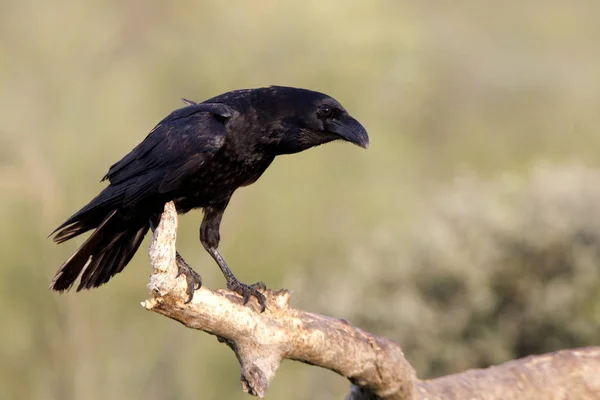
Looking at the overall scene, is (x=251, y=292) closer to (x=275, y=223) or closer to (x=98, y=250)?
(x=98, y=250)

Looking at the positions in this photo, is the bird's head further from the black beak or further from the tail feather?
the tail feather

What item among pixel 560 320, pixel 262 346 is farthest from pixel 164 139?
pixel 560 320

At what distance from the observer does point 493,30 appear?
1644 inches

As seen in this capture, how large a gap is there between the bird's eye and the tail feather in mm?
1162

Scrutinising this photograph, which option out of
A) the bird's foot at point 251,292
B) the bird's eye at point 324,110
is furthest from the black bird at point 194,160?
the bird's foot at point 251,292

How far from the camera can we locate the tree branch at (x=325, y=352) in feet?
13.1

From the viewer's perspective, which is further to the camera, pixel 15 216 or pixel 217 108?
pixel 15 216

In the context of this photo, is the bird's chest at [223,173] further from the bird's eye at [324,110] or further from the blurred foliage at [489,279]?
the blurred foliage at [489,279]

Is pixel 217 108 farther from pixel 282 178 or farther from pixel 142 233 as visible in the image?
pixel 282 178

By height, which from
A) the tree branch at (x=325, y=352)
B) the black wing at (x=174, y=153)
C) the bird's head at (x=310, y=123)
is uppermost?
the bird's head at (x=310, y=123)

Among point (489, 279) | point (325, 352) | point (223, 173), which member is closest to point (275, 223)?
point (489, 279)

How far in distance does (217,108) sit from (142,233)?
0.86 m

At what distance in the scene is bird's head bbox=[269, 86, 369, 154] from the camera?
528 cm

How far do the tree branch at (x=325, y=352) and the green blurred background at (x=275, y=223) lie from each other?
158 inches
